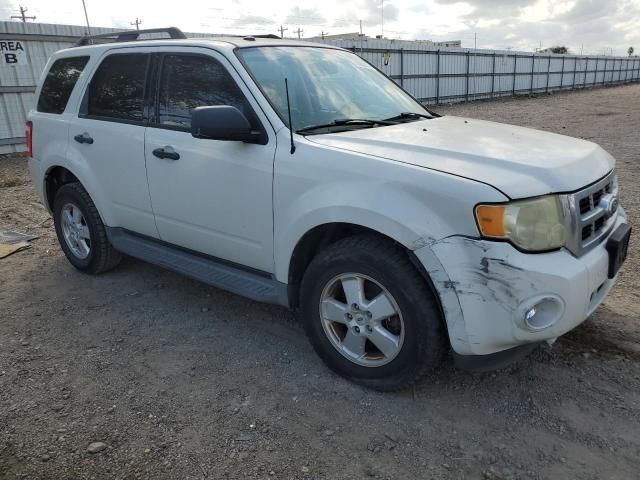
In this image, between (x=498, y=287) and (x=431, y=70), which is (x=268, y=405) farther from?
(x=431, y=70)

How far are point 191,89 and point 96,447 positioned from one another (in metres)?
2.28

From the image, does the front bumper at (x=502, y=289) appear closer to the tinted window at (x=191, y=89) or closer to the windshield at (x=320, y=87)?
the windshield at (x=320, y=87)

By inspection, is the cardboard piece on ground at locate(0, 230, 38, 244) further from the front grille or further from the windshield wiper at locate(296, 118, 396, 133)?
the front grille

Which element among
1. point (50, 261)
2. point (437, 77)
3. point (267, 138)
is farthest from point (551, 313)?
point (437, 77)

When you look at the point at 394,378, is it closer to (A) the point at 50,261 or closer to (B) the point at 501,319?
(B) the point at 501,319

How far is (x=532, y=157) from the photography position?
265 cm

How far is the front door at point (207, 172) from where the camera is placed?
3.14 meters

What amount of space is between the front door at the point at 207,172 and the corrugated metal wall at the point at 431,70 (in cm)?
638

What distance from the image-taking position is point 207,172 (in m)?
3.36

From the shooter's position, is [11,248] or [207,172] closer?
[207,172]

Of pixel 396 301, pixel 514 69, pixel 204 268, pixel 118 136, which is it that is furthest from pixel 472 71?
pixel 396 301

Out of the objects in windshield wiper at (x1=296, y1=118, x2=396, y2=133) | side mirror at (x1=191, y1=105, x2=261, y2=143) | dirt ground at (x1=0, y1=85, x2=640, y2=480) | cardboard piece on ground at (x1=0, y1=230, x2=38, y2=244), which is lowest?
cardboard piece on ground at (x1=0, y1=230, x2=38, y2=244)

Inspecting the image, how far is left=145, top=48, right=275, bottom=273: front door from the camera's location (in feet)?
10.3

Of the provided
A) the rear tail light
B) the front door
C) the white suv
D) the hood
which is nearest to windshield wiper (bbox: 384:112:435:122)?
the white suv
